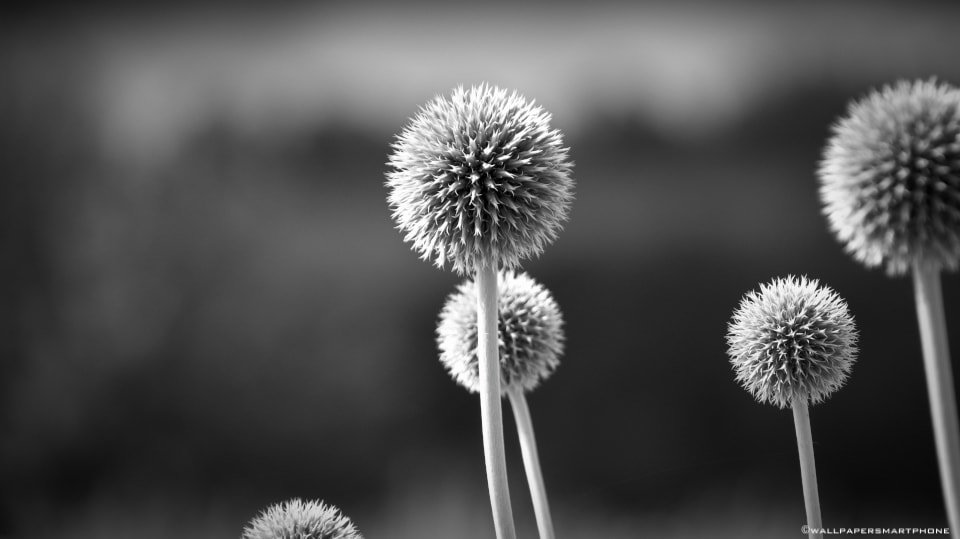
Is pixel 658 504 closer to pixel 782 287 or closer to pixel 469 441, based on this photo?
pixel 469 441

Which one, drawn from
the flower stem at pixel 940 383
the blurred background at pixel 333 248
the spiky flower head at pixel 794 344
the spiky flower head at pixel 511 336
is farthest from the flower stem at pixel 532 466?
the blurred background at pixel 333 248

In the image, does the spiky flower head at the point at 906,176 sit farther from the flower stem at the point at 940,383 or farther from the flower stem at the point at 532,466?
the flower stem at the point at 532,466

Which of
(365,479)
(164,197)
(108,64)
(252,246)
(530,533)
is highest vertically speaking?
(108,64)

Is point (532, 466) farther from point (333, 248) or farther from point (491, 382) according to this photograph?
point (333, 248)

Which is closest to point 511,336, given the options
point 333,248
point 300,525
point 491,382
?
point 491,382

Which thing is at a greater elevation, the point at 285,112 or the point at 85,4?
the point at 85,4

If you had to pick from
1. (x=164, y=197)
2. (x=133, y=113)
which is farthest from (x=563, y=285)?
(x=133, y=113)

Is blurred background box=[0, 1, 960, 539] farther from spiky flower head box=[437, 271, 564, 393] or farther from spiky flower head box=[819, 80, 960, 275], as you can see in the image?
spiky flower head box=[819, 80, 960, 275]
